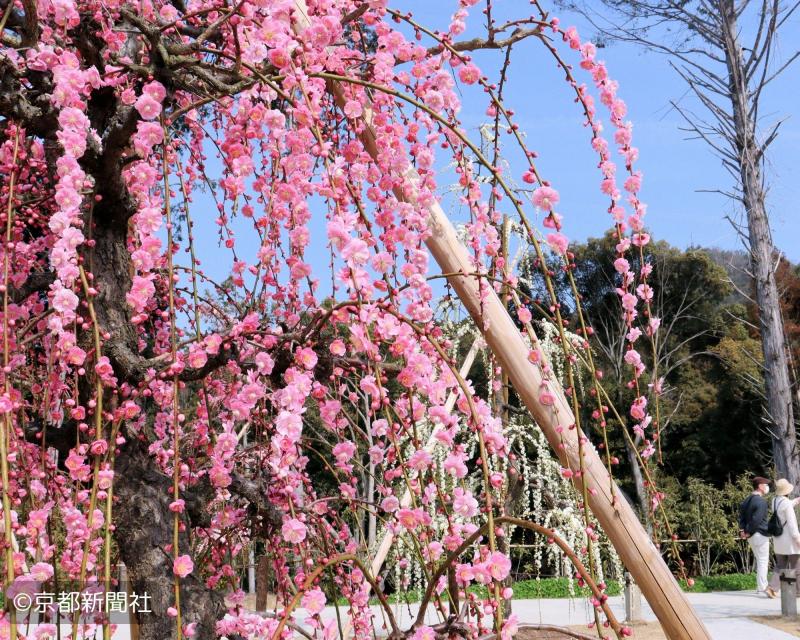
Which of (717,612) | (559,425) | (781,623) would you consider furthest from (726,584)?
(559,425)

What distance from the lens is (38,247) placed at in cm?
191

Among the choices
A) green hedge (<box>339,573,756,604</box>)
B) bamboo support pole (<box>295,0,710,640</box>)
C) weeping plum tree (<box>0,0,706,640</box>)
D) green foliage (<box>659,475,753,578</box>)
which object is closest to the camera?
weeping plum tree (<box>0,0,706,640</box>)

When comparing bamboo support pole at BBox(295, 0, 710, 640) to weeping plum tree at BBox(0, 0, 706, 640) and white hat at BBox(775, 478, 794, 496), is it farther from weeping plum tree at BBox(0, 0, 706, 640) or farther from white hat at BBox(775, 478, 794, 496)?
white hat at BBox(775, 478, 794, 496)

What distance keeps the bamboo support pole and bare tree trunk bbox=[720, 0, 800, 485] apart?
18.4 ft

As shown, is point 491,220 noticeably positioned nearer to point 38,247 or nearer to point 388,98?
point 388,98

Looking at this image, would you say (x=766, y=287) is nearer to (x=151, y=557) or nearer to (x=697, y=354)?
(x=697, y=354)

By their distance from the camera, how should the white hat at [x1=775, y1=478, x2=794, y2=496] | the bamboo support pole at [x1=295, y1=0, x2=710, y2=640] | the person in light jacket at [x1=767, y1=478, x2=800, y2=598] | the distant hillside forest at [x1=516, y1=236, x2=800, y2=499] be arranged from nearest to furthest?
the bamboo support pole at [x1=295, y1=0, x2=710, y2=640], the person in light jacket at [x1=767, y1=478, x2=800, y2=598], the white hat at [x1=775, y1=478, x2=794, y2=496], the distant hillside forest at [x1=516, y1=236, x2=800, y2=499]

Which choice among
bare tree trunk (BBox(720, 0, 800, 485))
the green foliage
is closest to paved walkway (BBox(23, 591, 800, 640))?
bare tree trunk (BBox(720, 0, 800, 485))

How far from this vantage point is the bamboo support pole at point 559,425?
1791 millimetres

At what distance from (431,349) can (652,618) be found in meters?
5.27

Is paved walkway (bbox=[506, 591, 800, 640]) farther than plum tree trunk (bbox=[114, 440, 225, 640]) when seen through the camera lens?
Yes

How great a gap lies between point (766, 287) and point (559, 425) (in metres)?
5.89

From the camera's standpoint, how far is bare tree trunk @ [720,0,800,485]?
681 centimetres

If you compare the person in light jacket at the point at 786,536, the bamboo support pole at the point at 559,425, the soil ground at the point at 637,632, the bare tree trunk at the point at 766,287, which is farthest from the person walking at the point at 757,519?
the bamboo support pole at the point at 559,425
